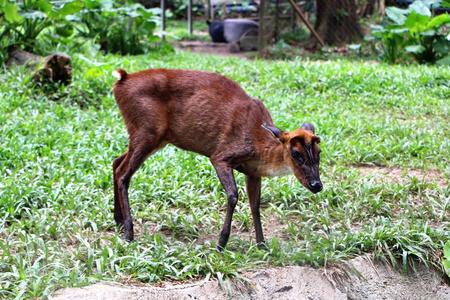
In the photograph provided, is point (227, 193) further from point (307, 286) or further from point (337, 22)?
point (337, 22)

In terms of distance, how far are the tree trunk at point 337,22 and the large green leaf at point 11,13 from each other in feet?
25.3

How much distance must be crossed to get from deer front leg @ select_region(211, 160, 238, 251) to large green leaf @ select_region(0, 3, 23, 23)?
586 cm

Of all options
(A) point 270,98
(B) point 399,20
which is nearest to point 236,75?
(A) point 270,98

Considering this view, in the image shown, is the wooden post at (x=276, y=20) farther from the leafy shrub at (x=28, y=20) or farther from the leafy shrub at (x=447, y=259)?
the leafy shrub at (x=447, y=259)

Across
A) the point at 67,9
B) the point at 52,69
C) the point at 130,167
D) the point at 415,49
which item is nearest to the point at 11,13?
the point at 67,9

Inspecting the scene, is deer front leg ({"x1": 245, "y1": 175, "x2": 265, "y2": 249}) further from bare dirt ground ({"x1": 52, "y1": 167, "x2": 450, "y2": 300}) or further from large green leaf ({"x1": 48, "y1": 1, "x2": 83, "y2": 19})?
large green leaf ({"x1": 48, "y1": 1, "x2": 83, "y2": 19})

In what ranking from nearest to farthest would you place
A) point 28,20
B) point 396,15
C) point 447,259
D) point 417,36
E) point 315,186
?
point 315,186 < point 447,259 < point 28,20 < point 417,36 < point 396,15

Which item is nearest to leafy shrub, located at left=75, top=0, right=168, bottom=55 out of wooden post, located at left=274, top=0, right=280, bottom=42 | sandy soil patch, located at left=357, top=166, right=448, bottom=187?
wooden post, located at left=274, top=0, right=280, bottom=42

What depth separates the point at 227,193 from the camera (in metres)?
3.65

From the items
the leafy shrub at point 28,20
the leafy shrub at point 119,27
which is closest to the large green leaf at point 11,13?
the leafy shrub at point 28,20

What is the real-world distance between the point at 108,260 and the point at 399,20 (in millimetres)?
9519

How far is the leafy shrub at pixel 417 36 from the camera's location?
407 inches

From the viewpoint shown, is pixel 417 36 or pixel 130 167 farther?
pixel 417 36

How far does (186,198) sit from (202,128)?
38.7 inches
